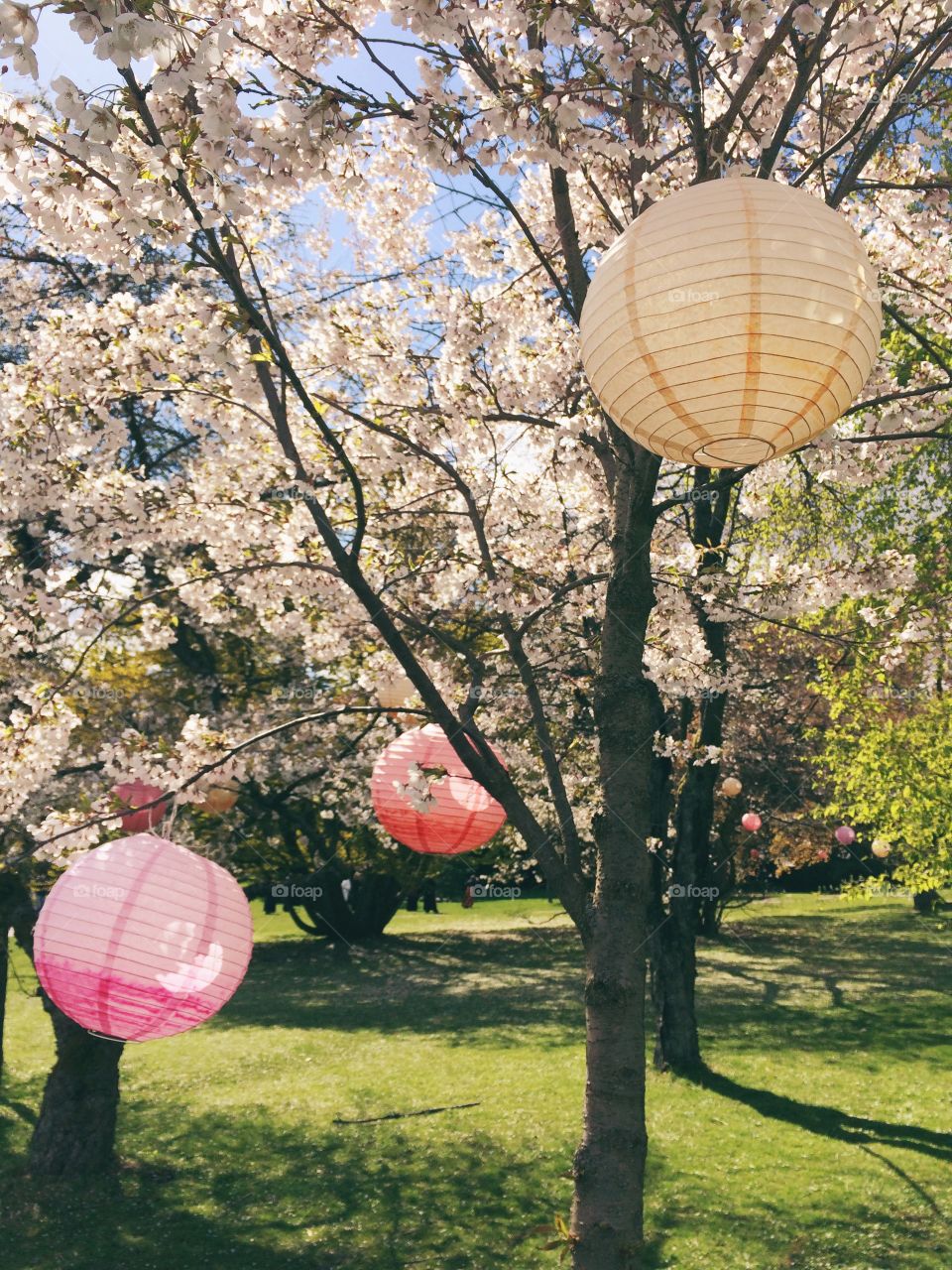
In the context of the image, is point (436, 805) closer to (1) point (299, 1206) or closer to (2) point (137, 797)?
(2) point (137, 797)

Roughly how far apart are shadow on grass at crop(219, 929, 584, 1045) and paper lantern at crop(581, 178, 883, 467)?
1357 centimetres

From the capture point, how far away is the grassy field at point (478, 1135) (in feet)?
27.3

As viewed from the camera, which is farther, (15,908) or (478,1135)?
(478,1135)

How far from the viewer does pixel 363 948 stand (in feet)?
84.6

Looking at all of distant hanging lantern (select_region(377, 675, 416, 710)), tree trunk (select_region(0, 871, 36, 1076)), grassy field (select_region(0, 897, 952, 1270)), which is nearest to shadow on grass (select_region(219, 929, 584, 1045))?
grassy field (select_region(0, 897, 952, 1270))

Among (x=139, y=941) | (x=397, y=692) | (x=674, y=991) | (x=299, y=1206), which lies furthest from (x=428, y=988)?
(x=139, y=941)

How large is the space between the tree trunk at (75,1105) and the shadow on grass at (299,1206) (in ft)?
0.60

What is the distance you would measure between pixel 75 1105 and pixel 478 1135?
4.14 m

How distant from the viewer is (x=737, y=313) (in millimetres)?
2865

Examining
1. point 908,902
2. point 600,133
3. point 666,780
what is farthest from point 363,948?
point 600,133

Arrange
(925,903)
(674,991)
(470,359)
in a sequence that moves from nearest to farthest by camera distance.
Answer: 1. (470,359)
2. (674,991)
3. (925,903)

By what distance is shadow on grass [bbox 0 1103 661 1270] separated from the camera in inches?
322

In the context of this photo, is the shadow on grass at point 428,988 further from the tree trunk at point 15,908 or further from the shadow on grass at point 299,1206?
the tree trunk at point 15,908

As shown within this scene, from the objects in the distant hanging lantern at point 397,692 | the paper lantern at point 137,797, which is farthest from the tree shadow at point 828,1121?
the paper lantern at point 137,797
